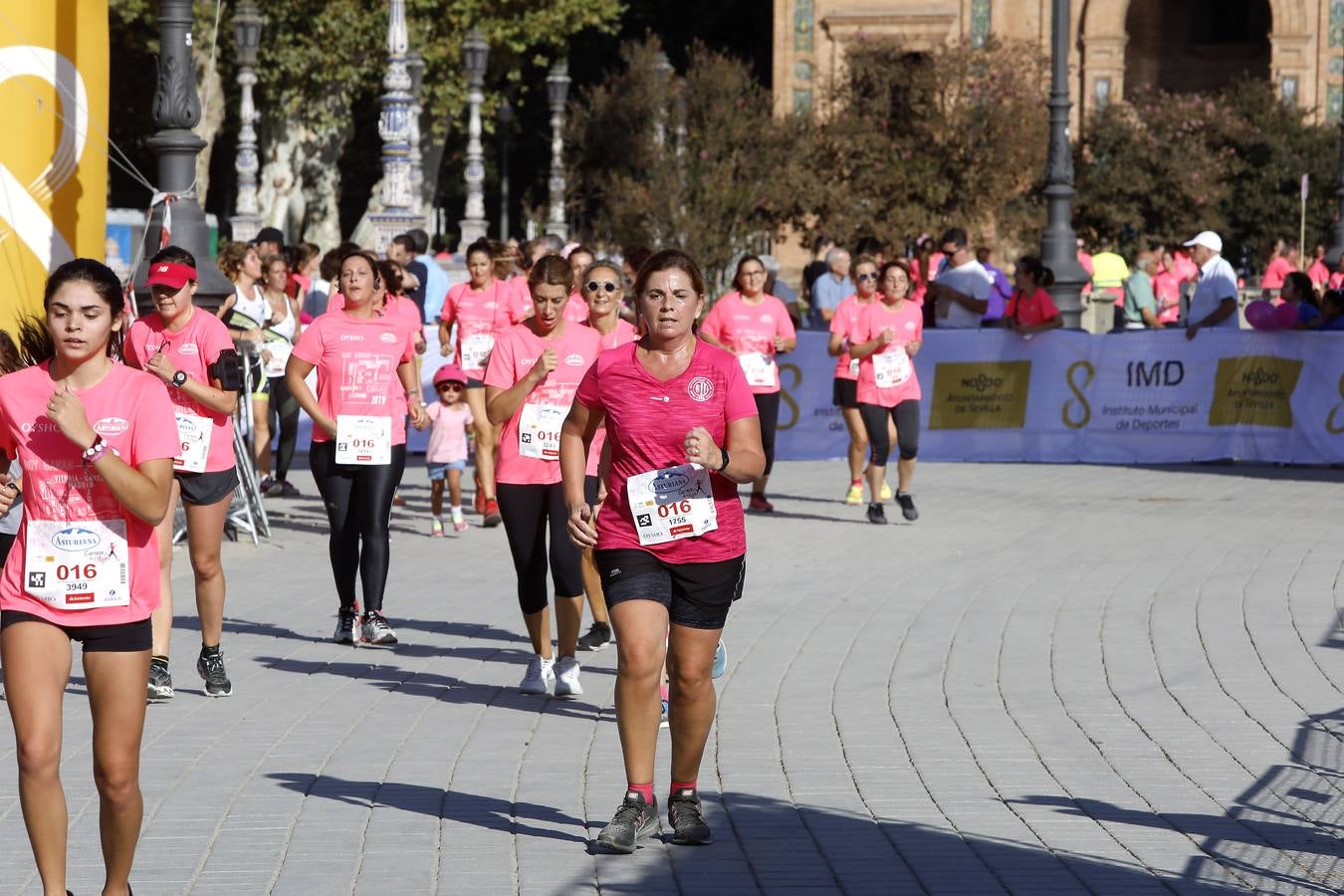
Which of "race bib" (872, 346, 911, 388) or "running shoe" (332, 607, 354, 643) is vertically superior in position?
"race bib" (872, 346, 911, 388)

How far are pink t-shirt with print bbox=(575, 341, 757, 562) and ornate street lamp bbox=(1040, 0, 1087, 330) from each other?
16.3 meters

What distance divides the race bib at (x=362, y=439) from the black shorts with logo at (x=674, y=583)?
3.81m

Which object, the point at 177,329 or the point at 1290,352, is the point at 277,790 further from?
the point at 1290,352

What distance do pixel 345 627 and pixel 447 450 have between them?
464 centimetres

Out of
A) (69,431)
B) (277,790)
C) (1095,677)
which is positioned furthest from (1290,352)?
(69,431)

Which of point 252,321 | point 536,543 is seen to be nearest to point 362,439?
point 536,543

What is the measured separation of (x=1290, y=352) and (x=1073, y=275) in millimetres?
4083

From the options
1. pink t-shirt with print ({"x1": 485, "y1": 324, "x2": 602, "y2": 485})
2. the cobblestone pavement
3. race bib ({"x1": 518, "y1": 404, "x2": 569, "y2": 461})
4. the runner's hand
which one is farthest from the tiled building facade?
the runner's hand

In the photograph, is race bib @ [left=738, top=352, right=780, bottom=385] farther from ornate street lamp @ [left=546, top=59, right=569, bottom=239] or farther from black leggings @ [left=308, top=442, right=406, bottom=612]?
ornate street lamp @ [left=546, top=59, right=569, bottom=239]

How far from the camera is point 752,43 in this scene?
59.6 m

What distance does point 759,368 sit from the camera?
1527cm

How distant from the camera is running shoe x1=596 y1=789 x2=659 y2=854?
263 inches

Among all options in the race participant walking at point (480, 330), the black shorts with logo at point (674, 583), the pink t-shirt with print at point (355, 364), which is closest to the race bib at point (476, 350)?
the race participant walking at point (480, 330)

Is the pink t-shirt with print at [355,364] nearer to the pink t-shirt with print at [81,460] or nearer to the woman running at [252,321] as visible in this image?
the woman running at [252,321]
